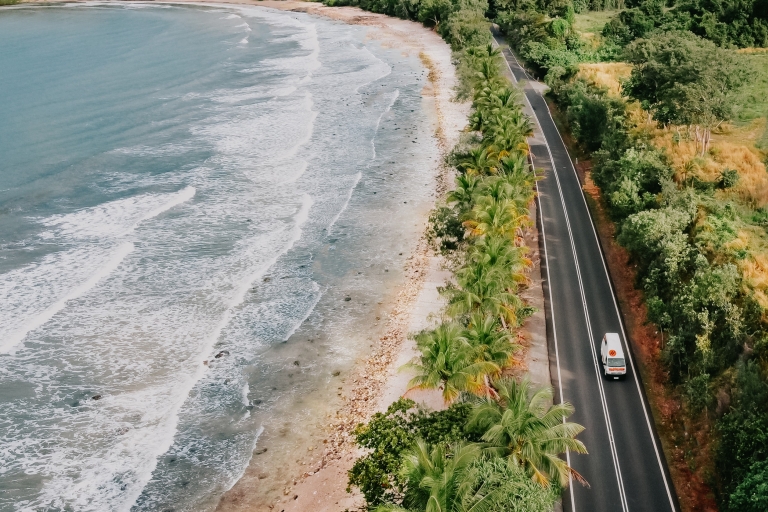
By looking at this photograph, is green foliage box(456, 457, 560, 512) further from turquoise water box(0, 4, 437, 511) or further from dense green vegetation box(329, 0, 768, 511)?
turquoise water box(0, 4, 437, 511)

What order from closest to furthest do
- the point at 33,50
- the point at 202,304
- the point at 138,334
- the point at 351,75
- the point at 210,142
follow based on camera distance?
the point at 138,334, the point at 202,304, the point at 210,142, the point at 351,75, the point at 33,50

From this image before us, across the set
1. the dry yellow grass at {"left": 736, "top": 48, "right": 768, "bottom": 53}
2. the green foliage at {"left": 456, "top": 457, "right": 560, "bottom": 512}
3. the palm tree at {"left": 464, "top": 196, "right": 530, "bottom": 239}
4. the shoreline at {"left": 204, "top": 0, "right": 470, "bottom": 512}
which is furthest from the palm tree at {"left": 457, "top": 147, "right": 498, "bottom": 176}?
the dry yellow grass at {"left": 736, "top": 48, "right": 768, "bottom": 53}

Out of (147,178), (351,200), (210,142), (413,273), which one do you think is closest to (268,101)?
(210,142)

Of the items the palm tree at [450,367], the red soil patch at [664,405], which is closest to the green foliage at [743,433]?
the red soil patch at [664,405]

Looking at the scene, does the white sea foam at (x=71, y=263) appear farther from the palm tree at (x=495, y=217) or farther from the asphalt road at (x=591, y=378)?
the asphalt road at (x=591, y=378)

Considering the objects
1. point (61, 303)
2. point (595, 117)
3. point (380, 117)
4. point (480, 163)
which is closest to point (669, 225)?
point (480, 163)

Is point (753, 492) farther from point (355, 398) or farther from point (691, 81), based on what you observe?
point (691, 81)

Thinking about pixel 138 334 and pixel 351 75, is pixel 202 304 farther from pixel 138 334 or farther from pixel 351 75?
pixel 351 75
